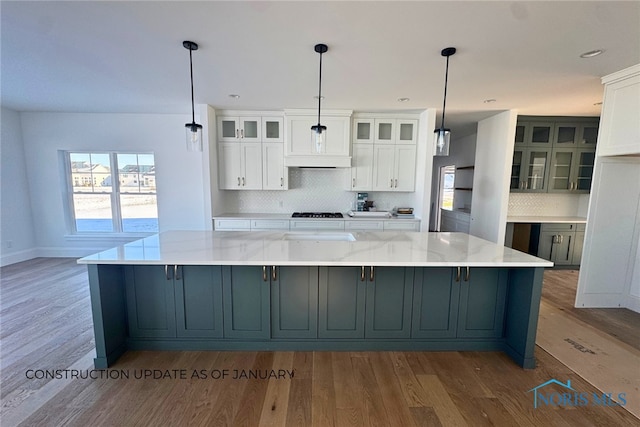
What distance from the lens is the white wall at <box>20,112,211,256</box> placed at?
14.7 feet

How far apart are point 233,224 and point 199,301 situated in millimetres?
2117

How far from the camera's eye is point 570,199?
186 inches

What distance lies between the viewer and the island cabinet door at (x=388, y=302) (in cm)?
214

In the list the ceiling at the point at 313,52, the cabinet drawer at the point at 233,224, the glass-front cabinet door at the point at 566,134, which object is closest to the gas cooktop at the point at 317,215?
the cabinet drawer at the point at 233,224

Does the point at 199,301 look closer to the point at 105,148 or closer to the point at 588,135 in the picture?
the point at 105,148

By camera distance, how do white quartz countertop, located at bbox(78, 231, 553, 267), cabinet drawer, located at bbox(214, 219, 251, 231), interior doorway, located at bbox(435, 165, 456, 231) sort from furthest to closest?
interior doorway, located at bbox(435, 165, 456, 231), cabinet drawer, located at bbox(214, 219, 251, 231), white quartz countertop, located at bbox(78, 231, 553, 267)

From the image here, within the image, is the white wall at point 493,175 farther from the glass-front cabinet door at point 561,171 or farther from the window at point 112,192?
the window at point 112,192

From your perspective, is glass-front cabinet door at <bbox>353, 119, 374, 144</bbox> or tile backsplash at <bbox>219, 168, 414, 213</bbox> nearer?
glass-front cabinet door at <bbox>353, 119, 374, 144</bbox>

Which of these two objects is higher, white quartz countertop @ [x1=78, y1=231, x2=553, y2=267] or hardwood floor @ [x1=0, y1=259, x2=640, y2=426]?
white quartz countertop @ [x1=78, y1=231, x2=553, y2=267]

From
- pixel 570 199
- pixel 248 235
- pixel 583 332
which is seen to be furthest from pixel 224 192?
pixel 570 199

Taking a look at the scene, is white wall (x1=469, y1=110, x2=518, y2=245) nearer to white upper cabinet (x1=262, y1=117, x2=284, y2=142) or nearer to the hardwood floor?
the hardwood floor

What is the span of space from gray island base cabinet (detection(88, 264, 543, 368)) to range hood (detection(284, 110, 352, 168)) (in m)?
2.38

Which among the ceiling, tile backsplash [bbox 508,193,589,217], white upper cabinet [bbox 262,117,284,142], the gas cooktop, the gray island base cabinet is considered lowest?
the gray island base cabinet

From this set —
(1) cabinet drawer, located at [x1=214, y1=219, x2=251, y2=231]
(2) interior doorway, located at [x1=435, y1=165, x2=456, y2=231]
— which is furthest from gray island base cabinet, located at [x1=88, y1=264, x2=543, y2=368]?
(2) interior doorway, located at [x1=435, y1=165, x2=456, y2=231]
